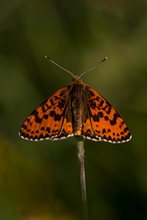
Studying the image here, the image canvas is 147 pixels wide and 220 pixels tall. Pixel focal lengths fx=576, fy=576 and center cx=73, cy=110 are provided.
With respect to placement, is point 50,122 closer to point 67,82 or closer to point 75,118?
point 75,118

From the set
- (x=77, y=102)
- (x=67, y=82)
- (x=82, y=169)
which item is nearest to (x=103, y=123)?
(x=77, y=102)

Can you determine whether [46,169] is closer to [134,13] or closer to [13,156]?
[13,156]

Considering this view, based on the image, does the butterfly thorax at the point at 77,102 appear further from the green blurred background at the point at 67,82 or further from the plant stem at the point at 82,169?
the green blurred background at the point at 67,82

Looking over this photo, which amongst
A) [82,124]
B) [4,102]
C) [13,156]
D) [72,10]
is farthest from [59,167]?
[72,10]

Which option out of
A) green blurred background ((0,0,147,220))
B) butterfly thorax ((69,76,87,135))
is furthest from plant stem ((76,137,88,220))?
green blurred background ((0,0,147,220))

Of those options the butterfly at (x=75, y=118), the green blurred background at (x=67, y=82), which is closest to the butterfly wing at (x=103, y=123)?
the butterfly at (x=75, y=118)

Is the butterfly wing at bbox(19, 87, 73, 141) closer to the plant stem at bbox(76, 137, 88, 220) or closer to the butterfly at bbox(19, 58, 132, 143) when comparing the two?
the butterfly at bbox(19, 58, 132, 143)

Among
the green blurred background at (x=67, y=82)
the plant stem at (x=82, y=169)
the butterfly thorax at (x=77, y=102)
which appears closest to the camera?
the plant stem at (x=82, y=169)
